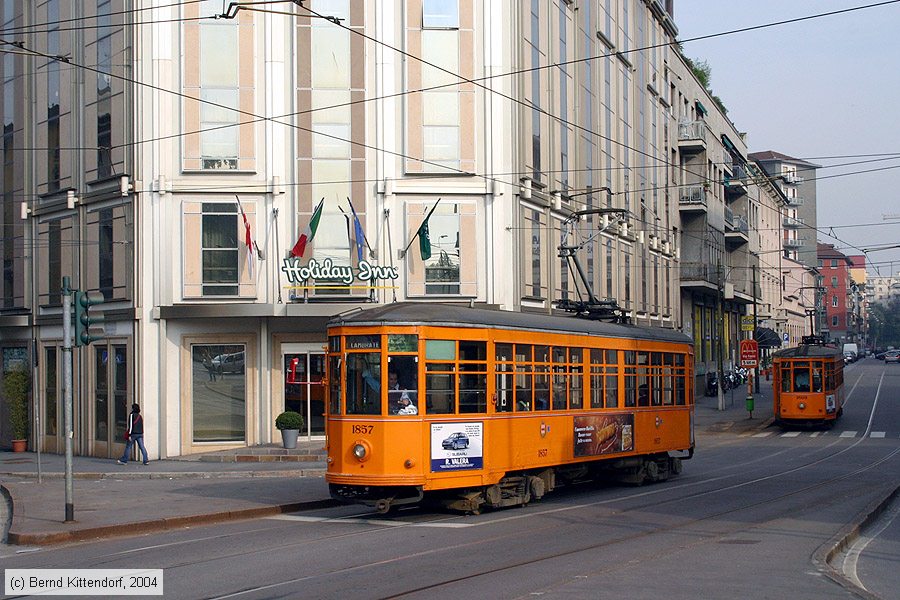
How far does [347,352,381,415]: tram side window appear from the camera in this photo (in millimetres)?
15375

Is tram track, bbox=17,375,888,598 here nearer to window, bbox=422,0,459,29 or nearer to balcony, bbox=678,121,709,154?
window, bbox=422,0,459,29

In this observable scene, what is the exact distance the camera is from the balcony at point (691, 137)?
5706 cm

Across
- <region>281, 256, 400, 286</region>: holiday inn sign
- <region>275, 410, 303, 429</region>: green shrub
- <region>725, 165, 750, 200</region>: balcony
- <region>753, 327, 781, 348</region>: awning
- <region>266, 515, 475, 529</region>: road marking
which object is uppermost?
<region>725, 165, 750, 200</region>: balcony

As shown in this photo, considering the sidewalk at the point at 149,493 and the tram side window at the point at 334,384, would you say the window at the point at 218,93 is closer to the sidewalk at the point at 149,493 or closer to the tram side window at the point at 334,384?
the sidewalk at the point at 149,493

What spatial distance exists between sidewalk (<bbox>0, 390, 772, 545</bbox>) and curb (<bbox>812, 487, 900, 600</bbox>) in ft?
27.7

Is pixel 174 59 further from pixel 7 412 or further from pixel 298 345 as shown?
pixel 7 412

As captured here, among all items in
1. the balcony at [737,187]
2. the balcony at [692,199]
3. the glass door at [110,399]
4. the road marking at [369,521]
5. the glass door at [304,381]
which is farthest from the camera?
the balcony at [737,187]

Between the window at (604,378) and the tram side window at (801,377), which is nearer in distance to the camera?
the window at (604,378)

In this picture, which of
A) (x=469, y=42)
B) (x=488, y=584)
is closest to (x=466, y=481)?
(x=488, y=584)

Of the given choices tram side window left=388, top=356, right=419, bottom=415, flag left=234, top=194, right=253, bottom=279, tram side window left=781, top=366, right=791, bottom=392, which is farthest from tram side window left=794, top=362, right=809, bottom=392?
tram side window left=388, top=356, right=419, bottom=415

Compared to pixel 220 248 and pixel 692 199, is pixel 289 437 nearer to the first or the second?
pixel 220 248

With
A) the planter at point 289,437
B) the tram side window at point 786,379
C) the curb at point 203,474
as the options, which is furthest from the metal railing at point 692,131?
the curb at point 203,474

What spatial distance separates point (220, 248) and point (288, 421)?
5.17 m

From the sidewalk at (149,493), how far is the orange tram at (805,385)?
19.9 metres
